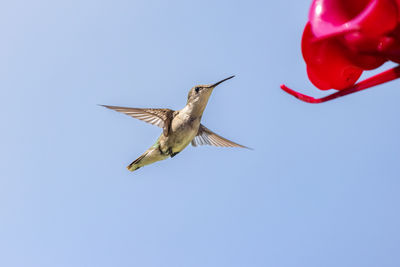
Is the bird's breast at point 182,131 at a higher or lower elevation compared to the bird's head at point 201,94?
lower

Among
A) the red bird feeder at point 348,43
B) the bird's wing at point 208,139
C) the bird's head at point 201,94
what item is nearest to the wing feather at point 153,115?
the bird's head at point 201,94

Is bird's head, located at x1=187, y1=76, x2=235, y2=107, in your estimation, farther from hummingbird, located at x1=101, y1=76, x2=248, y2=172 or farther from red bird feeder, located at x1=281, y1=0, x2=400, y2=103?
red bird feeder, located at x1=281, y1=0, x2=400, y2=103

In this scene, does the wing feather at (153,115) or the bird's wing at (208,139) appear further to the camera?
the bird's wing at (208,139)

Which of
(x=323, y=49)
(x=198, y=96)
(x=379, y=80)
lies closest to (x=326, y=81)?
(x=323, y=49)

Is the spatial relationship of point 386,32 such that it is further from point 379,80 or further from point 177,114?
point 177,114

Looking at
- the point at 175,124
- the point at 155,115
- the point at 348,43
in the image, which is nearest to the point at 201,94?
the point at 175,124

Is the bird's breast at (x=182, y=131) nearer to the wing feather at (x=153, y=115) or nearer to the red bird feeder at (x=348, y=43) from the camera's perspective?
the wing feather at (x=153, y=115)

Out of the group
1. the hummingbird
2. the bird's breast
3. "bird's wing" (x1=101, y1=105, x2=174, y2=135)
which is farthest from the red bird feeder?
"bird's wing" (x1=101, y1=105, x2=174, y2=135)

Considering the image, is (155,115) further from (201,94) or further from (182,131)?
(201,94)
